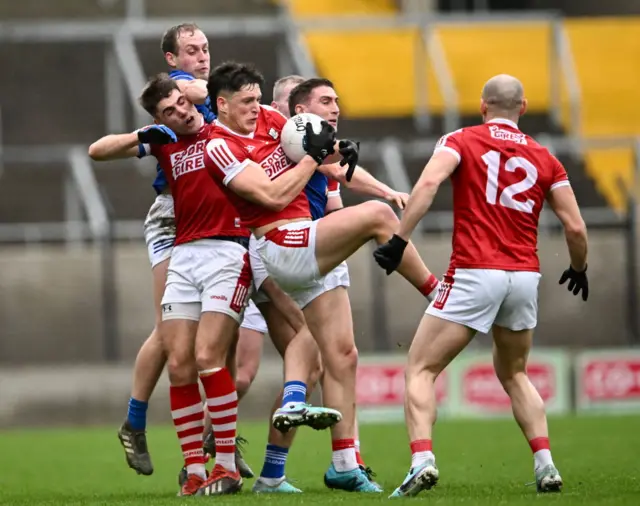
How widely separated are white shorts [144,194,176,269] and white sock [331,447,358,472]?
1.81 metres

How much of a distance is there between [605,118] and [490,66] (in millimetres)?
1793

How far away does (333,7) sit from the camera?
22453 mm

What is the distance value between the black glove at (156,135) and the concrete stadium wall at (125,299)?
324 inches

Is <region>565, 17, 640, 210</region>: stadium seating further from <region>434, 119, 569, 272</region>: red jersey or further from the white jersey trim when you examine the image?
the white jersey trim

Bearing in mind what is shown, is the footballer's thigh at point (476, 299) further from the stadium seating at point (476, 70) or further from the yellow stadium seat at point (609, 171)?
the stadium seating at point (476, 70)

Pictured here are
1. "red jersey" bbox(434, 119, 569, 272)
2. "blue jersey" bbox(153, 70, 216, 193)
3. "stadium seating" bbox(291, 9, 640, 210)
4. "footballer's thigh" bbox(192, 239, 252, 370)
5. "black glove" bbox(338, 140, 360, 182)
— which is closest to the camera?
"red jersey" bbox(434, 119, 569, 272)

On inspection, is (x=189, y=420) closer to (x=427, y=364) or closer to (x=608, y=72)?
(x=427, y=364)

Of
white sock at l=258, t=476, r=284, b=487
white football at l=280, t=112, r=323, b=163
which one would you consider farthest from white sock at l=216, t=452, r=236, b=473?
white football at l=280, t=112, r=323, b=163

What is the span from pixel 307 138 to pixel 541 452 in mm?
2213

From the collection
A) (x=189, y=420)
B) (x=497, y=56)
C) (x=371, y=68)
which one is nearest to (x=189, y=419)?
(x=189, y=420)

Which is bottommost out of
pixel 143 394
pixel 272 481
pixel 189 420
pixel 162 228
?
pixel 272 481

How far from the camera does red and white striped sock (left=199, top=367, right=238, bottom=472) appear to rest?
8984 mm

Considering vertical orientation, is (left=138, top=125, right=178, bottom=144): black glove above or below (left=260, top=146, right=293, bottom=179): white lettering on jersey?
above

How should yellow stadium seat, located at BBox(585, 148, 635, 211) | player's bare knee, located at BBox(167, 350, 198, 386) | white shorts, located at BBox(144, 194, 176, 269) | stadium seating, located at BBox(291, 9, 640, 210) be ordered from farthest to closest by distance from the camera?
1. stadium seating, located at BBox(291, 9, 640, 210)
2. yellow stadium seat, located at BBox(585, 148, 635, 211)
3. white shorts, located at BBox(144, 194, 176, 269)
4. player's bare knee, located at BBox(167, 350, 198, 386)
